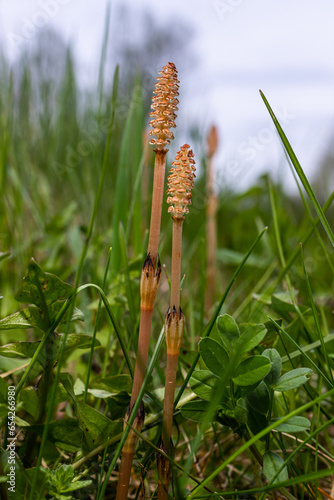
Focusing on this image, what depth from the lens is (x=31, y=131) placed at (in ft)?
9.20

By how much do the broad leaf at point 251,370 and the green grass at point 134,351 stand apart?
0.01 meters

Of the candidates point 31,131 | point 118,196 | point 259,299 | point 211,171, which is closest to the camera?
point 259,299

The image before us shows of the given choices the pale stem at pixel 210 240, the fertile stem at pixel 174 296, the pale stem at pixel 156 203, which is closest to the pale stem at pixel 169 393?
the fertile stem at pixel 174 296

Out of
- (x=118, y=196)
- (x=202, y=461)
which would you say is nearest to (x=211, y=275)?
(x=118, y=196)

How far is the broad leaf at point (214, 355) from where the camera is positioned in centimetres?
51

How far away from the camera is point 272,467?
1.64ft

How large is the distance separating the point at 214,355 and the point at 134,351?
0.19m

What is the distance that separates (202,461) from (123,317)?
0.31m

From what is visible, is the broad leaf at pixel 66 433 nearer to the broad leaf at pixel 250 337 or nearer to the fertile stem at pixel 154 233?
the fertile stem at pixel 154 233

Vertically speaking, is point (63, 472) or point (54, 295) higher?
point (54, 295)

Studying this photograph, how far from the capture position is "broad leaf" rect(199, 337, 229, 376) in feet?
1.68

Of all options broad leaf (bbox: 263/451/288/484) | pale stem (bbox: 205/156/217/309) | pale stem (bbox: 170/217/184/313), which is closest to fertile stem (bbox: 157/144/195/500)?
pale stem (bbox: 170/217/184/313)

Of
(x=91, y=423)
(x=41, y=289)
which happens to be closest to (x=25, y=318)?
(x=41, y=289)

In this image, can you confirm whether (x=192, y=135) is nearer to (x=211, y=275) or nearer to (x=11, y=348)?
(x=211, y=275)
